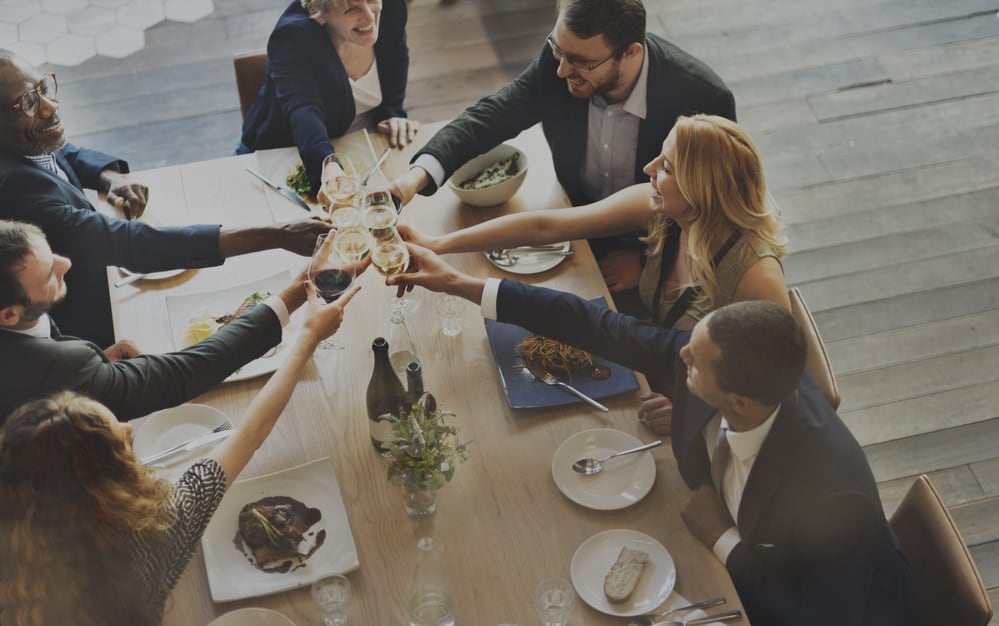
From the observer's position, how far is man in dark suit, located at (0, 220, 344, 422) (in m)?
2.04

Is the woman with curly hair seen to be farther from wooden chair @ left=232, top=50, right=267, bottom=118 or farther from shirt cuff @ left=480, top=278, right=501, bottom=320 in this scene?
wooden chair @ left=232, top=50, right=267, bottom=118

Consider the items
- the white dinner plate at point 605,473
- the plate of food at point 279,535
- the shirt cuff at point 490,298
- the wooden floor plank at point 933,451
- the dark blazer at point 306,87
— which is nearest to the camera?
the plate of food at point 279,535

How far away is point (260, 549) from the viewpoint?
6.17 feet

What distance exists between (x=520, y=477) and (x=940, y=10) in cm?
419

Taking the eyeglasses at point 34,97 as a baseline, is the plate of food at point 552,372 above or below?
below

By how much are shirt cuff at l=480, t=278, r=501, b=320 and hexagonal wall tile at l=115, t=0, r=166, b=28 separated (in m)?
3.55

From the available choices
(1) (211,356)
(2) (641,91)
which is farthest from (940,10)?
(1) (211,356)

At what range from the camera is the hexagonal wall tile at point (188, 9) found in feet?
16.2

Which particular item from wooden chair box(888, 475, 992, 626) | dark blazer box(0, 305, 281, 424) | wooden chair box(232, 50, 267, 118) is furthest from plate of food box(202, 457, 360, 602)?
wooden chair box(232, 50, 267, 118)

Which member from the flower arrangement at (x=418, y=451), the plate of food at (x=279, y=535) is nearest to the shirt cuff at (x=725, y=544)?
the flower arrangement at (x=418, y=451)

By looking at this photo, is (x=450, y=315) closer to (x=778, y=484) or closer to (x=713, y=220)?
(x=713, y=220)

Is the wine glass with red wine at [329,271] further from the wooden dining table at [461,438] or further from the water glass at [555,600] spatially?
the water glass at [555,600]

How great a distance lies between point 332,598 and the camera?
175 cm

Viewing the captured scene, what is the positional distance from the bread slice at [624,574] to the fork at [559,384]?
15.2 inches
